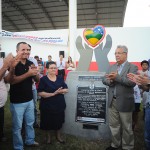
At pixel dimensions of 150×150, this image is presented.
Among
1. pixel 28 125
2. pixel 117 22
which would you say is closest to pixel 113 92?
pixel 28 125

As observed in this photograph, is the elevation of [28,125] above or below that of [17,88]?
below

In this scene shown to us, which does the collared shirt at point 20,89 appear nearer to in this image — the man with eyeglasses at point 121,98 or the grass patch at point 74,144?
the grass patch at point 74,144

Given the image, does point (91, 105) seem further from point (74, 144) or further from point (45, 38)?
point (45, 38)

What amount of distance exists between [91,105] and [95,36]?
3195 mm

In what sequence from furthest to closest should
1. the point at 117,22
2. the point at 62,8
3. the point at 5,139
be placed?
the point at 117,22
the point at 62,8
the point at 5,139

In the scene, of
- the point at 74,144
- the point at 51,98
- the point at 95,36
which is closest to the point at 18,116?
the point at 51,98

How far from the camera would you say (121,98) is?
352 cm

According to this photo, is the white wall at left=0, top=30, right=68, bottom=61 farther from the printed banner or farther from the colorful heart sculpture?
the colorful heart sculpture

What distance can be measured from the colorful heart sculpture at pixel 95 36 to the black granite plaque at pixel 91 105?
2.42 meters

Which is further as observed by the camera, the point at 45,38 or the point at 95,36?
the point at 45,38

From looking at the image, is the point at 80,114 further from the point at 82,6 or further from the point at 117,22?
the point at 117,22

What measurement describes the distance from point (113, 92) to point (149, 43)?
324 inches

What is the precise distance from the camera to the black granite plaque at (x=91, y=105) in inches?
167

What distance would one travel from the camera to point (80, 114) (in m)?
4.37
